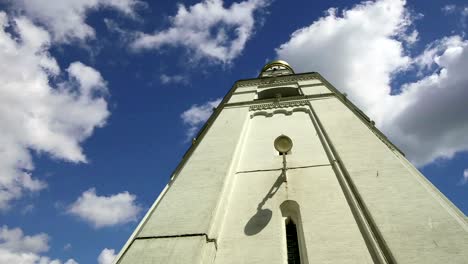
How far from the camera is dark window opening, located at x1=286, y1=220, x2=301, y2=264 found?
6.26m

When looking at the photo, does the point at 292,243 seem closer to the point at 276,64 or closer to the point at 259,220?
the point at 259,220

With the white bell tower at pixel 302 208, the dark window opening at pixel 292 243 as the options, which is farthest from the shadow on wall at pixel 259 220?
the dark window opening at pixel 292 243

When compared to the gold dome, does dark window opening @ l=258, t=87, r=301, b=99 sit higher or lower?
lower

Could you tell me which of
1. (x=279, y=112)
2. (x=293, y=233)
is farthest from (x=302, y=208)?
(x=279, y=112)

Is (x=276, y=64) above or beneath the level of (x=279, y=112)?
above

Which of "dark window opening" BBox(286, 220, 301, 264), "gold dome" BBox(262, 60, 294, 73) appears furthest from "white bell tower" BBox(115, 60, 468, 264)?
"gold dome" BBox(262, 60, 294, 73)

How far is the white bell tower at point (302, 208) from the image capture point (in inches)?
219

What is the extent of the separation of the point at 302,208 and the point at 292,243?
813 mm

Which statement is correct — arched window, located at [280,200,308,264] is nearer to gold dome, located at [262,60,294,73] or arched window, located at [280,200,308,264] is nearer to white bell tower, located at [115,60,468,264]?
white bell tower, located at [115,60,468,264]

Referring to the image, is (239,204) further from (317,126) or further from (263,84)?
(263,84)

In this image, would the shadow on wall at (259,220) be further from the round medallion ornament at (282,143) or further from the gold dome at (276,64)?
the gold dome at (276,64)

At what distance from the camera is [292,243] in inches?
260

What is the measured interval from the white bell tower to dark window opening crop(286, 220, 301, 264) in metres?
0.02

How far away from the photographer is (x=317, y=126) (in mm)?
10742
